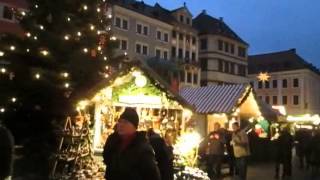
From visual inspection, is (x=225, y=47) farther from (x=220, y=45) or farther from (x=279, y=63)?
(x=279, y=63)

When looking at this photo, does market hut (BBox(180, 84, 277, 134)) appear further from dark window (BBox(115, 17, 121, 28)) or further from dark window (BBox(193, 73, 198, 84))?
dark window (BBox(193, 73, 198, 84))

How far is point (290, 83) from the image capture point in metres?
74.9

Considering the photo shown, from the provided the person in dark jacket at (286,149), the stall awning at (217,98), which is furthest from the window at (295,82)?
the person in dark jacket at (286,149)

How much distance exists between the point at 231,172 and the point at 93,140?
16.5 feet

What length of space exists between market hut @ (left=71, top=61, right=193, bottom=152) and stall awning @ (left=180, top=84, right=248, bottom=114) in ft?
21.1

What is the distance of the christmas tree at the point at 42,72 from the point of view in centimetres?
1398

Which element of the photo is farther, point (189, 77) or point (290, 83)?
point (290, 83)

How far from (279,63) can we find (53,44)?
67.3 meters

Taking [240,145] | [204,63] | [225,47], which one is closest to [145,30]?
[204,63]

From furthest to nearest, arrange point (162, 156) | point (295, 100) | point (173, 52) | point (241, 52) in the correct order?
point (295, 100) < point (241, 52) < point (173, 52) < point (162, 156)

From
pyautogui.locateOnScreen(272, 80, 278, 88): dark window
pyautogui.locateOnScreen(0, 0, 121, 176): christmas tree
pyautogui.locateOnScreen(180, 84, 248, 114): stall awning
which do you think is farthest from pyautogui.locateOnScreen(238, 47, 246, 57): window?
pyautogui.locateOnScreen(0, 0, 121, 176): christmas tree

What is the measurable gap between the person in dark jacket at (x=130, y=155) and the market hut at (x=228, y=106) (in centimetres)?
1675

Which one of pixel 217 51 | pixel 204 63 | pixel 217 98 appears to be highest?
pixel 217 51

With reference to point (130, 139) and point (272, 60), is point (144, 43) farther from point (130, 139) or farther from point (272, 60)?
point (130, 139)
